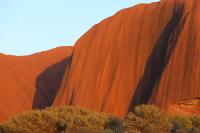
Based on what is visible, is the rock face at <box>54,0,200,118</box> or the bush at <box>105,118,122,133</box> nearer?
the bush at <box>105,118,122,133</box>

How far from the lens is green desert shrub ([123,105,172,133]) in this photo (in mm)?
33875

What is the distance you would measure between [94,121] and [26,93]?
47238 millimetres

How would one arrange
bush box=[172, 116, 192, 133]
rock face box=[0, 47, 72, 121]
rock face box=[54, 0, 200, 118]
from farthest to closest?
1. rock face box=[0, 47, 72, 121]
2. rock face box=[54, 0, 200, 118]
3. bush box=[172, 116, 192, 133]

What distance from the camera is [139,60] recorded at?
56.2m

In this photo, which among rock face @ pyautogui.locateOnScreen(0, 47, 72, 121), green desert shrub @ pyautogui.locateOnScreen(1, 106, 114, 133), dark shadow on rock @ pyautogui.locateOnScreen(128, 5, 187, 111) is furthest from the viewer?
rock face @ pyautogui.locateOnScreen(0, 47, 72, 121)

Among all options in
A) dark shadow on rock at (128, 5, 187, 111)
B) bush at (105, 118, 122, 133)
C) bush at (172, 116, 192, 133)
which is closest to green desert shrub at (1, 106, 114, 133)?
bush at (105, 118, 122, 133)

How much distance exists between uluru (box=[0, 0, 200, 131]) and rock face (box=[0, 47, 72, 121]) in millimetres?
5933

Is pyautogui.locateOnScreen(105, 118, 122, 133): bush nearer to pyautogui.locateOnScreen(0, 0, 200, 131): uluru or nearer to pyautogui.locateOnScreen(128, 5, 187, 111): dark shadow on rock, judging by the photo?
pyautogui.locateOnScreen(0, 0, 200, 131): uluru

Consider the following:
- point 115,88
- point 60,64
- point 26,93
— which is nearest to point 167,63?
point 115,88

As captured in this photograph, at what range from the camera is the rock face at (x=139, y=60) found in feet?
157

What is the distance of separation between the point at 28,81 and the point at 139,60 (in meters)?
33.4

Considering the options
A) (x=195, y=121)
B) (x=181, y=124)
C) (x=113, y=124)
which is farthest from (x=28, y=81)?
(x=181, y=124)

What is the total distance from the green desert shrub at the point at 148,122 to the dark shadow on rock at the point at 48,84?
1703 inches

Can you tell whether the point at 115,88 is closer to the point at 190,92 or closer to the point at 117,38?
the point at 117,38
